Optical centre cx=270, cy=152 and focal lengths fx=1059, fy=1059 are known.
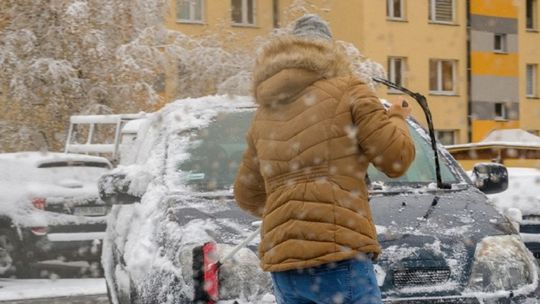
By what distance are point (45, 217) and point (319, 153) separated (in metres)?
8.62

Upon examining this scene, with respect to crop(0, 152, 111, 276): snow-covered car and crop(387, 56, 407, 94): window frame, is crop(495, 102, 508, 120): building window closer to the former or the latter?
crop(387, 56, 407, 94): window frame

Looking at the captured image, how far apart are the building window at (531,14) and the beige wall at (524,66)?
1.80 ft

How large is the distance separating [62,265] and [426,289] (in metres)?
9.16

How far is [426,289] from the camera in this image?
451 cm

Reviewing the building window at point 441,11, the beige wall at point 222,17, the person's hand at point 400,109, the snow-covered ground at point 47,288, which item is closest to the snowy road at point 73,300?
the snow-covered ground at point 47,288

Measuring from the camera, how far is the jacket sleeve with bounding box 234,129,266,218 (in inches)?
155

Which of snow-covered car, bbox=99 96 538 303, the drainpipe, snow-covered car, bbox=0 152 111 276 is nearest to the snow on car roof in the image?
snow-covered car, bbox=0 152 111 276

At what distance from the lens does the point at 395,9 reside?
3772 cm

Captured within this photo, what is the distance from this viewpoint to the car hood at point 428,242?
14.8 feet

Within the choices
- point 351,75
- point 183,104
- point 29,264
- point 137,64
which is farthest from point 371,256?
point 137,64

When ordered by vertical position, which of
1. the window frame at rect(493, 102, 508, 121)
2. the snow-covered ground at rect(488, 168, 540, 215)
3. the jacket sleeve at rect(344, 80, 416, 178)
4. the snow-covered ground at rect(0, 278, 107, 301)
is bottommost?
the snow-covered ground at rect(0, 278, 107, 301)

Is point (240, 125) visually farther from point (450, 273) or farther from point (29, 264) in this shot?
point (29, 264)

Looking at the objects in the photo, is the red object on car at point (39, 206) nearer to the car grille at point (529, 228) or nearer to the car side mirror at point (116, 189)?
the car grille at point (529, 228)

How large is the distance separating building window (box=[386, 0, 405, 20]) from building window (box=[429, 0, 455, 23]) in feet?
4.50
